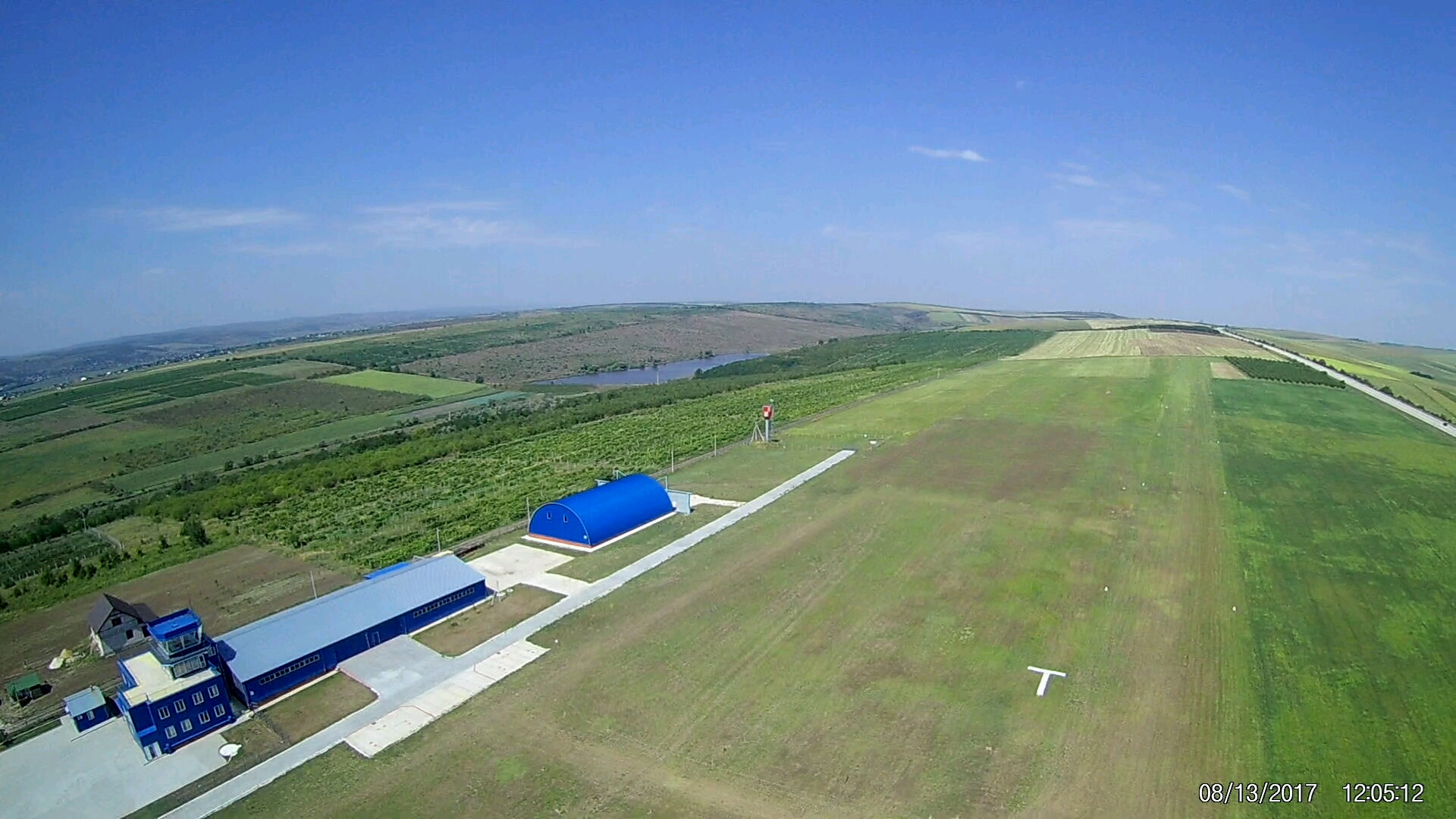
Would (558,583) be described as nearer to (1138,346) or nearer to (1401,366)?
(1138,346)

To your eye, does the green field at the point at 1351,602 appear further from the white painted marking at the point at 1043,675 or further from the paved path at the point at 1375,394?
the paved path at the point at 1375,394

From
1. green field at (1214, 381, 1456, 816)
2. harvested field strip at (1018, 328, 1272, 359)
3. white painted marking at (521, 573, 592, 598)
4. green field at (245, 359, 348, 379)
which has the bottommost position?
white painted marking at (521, 573, 592, 598)

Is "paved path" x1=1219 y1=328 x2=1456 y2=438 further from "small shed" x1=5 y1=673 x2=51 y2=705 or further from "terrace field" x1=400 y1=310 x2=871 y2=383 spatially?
"terrace field" x1=400 y1=310 x2=871 y2=383

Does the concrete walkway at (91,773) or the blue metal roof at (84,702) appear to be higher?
the blue metal roof at (84,702)

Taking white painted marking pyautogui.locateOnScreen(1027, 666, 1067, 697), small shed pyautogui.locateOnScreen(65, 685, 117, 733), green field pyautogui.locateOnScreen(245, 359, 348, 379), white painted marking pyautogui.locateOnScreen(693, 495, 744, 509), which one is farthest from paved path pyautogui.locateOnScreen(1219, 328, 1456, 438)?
green field pyautogui.locateOnScreen(245, 359, 348, 379)

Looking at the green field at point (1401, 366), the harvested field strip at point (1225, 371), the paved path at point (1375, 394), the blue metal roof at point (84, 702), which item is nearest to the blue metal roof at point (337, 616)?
the blue metal roof at point (84, 702)
